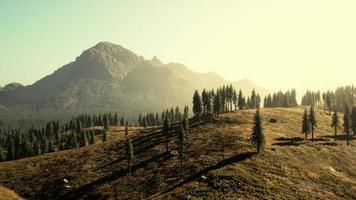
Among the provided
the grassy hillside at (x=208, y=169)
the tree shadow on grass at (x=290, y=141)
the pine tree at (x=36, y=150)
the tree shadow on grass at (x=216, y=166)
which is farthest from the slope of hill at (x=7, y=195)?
the tree shadow on grass at (x=290, y=141)

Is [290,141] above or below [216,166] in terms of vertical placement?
above

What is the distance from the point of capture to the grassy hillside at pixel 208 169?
81062 millimetres

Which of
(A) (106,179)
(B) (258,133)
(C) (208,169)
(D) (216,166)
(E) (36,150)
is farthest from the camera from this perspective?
(E) (36,150)

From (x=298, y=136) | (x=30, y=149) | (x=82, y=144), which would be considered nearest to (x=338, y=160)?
(x=298, y=136)

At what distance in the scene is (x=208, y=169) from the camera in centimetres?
9162

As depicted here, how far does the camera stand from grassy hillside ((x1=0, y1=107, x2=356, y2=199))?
81.1 metres

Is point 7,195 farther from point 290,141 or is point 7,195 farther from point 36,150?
point 290,141

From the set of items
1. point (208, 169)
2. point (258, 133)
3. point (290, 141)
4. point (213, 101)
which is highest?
point (213, 101)

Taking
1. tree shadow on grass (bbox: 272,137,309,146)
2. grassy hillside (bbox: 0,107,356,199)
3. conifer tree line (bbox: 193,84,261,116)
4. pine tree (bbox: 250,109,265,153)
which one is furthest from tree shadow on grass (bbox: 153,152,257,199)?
conifer tree line (bbox: 193,84,261,116)

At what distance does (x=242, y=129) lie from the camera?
420 ft

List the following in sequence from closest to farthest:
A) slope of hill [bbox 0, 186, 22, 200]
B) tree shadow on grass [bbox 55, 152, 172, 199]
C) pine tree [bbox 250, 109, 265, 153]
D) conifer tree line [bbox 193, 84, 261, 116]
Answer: tree shadow on grass [bbox 55, 152, 172, 199], slope of hill [bbox 0, 186, 22, 200], pine tree [bbox 250, 109, 265, 153], conifer tree line [bbox 193, 84, 261, 116]

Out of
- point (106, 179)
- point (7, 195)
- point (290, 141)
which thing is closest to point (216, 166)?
point (106, 179)

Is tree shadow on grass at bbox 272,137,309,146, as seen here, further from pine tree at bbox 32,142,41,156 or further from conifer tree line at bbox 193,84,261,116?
pine tree at bbox 32,142,41,156

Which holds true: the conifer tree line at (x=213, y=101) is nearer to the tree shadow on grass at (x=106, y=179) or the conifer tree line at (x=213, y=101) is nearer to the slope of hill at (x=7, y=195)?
the tree shadow on grass at (x=106, y=179)
